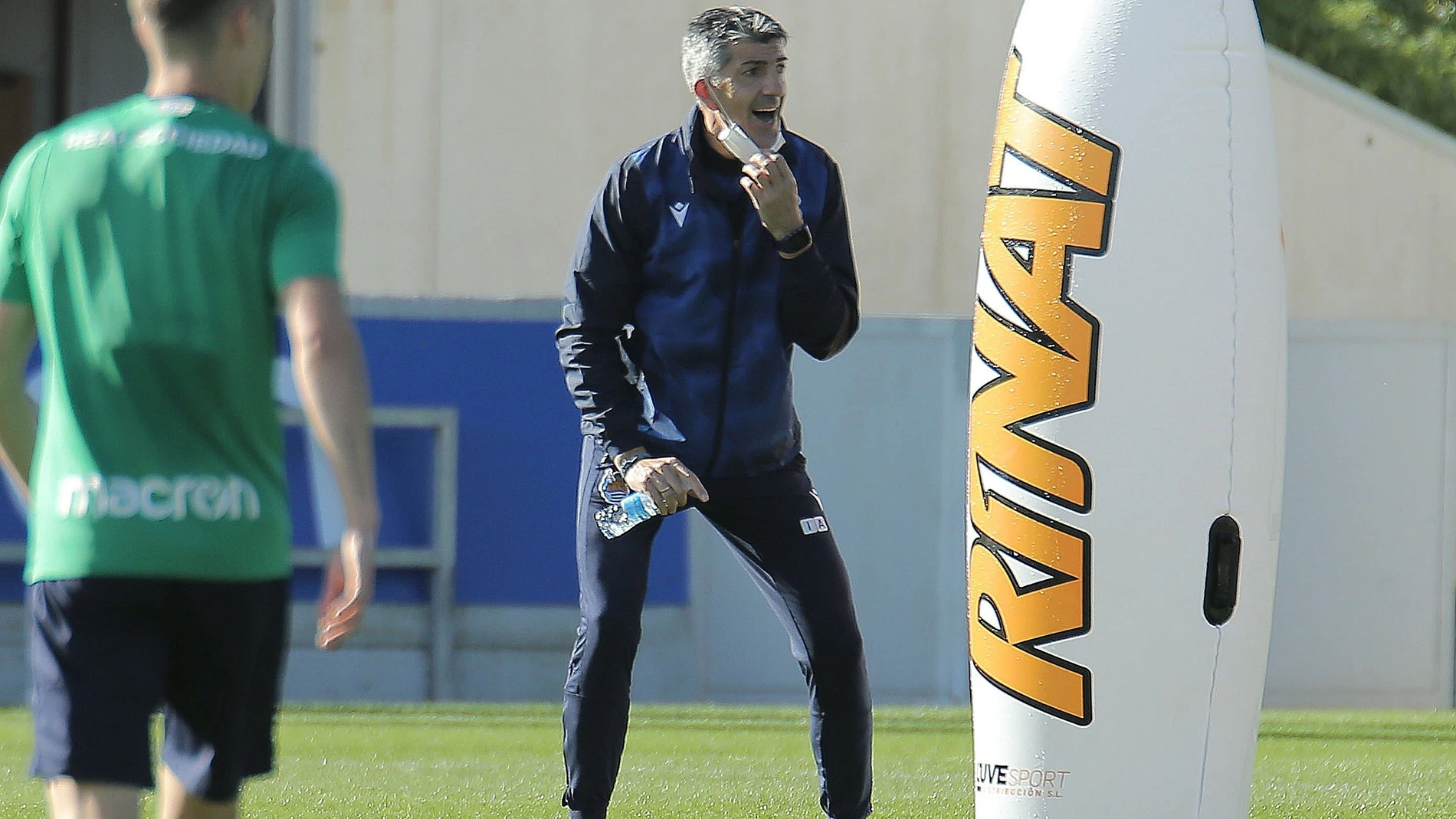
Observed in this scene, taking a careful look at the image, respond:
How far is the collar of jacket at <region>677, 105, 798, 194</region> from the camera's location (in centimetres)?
471

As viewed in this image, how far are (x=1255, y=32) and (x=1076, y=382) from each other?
0.82m

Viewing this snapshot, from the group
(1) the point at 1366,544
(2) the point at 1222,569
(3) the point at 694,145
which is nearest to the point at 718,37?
(3) the point at 694,145

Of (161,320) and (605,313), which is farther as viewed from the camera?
(605,313)

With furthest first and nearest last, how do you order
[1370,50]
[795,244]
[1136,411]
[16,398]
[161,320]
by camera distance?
1. [1370,50]
2. [795,244]
3. [1136,411]
4. [16,398]
5. [161,320]

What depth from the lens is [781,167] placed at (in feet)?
14.5

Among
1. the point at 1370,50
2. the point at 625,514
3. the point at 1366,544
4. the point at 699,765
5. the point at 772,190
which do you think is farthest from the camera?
the point at 1370,50

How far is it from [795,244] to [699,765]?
3.58m

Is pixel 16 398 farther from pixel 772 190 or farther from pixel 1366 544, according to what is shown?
pixel 1366 544

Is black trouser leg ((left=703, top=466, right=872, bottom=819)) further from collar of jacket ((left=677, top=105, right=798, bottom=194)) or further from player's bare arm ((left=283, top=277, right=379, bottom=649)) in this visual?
player's bare arm ((left=283, top=277, right=379, bottom=649))

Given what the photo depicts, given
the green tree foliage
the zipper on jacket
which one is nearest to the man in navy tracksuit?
the zipper on jacket

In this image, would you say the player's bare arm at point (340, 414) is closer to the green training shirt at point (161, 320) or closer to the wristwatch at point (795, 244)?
the green training shirt at point (161, 320)

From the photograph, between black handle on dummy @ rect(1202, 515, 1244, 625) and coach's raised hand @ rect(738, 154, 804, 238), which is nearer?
black handle on dummy @ rect(1202, 515, 1244, 625)

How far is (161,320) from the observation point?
3.01m

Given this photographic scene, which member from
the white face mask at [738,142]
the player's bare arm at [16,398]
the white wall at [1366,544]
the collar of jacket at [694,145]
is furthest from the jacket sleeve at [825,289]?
the white wall at [1366,544]
